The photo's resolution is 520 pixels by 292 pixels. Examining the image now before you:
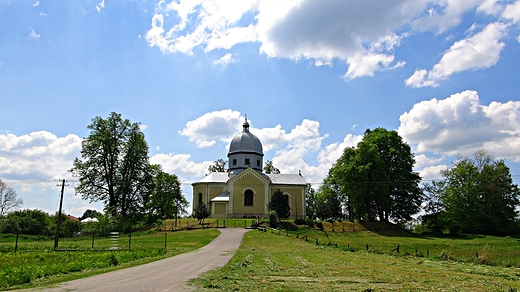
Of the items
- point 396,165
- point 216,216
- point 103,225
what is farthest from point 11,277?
point 396,165

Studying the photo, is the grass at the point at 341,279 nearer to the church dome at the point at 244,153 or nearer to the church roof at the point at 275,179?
the church roof at the point at 275,179

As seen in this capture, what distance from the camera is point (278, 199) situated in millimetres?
53188

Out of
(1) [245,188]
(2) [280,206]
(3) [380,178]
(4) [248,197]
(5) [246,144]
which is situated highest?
(5) [246,144]

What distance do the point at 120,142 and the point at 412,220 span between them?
42.0m

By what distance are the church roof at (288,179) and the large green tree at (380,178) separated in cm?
861

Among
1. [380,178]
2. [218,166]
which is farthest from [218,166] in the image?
[380,178]

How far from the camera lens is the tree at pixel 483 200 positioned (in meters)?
50.3

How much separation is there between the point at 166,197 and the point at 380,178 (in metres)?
31.8

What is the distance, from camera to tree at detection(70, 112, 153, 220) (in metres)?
51.5

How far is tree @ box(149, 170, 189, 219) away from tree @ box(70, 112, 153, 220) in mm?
4838

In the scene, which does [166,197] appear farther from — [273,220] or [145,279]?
[145,279]

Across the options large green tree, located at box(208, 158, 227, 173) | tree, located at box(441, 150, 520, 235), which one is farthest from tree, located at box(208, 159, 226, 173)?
tree, located at box(441, 150, 520, 235)

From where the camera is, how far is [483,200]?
169 feet

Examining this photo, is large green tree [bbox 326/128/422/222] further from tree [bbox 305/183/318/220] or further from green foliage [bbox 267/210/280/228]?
tree [bbox 305/183/318/220]
